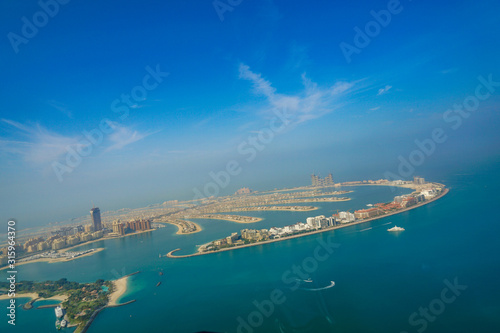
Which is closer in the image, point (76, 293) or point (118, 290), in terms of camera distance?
point (76, 293)

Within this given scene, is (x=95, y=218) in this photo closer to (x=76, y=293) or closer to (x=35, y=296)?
(x=35, y=296)

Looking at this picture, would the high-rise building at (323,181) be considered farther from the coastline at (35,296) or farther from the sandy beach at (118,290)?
the coastline at (35,296)

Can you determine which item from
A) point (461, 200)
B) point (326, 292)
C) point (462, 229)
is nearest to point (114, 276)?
point (326, 292)

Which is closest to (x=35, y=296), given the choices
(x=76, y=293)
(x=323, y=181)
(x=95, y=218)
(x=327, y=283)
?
(x=76, y=293)

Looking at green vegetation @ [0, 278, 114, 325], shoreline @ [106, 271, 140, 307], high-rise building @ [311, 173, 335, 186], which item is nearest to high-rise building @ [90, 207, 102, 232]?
green vegetation @ [0, 278, 114, 325]

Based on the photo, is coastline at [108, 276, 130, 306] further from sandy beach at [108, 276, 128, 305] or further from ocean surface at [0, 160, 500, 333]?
ocean surface at [0, 160, 500, 333]

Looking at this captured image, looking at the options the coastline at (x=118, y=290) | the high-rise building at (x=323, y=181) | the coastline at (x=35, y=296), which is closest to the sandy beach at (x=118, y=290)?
the coastline at (x=118, y=290)
